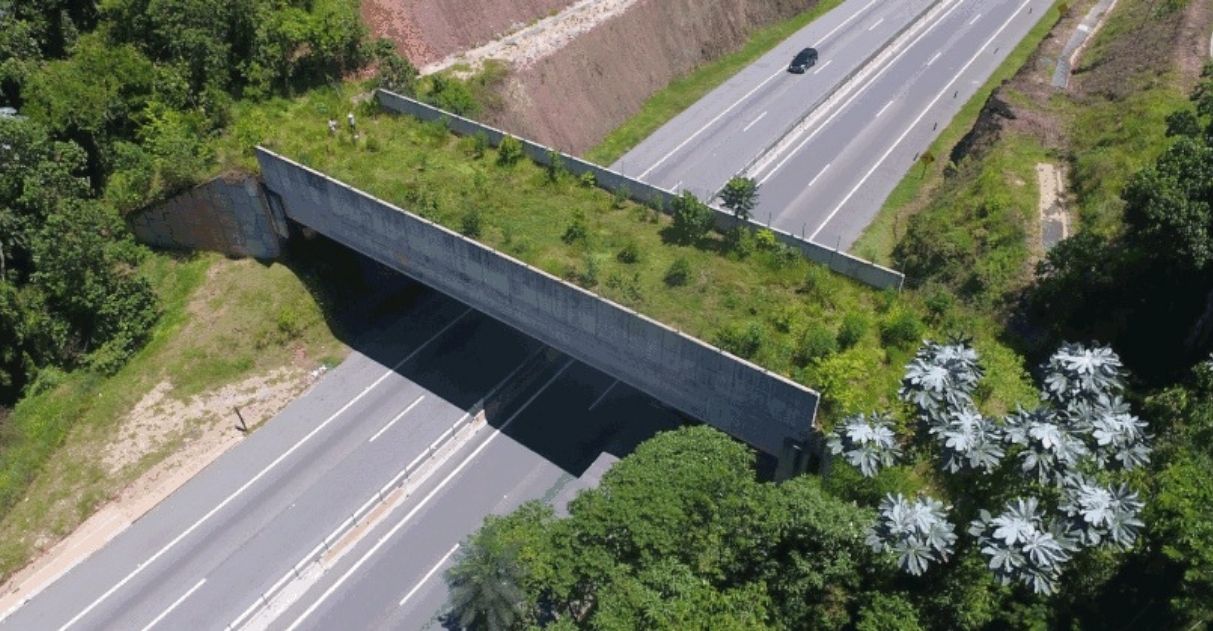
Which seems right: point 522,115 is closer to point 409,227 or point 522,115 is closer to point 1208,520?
point 409,227

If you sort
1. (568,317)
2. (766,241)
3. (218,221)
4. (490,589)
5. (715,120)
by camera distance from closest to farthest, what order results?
1. (490,589)
2. (568,317)
3. (766,241)
4. (218,221)
5. (715,120)

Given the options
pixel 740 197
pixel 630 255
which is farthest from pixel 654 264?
pixel 740 197

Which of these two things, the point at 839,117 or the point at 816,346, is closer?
the point at 816,346

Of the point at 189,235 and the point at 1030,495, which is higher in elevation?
the point at 1030,495

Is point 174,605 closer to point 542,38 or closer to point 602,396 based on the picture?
point 602,396

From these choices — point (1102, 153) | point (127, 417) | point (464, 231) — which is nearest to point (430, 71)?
point (464, 231)

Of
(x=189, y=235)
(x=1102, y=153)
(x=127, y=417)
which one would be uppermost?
(x=1102, y=153)
